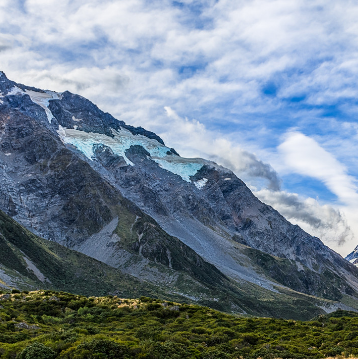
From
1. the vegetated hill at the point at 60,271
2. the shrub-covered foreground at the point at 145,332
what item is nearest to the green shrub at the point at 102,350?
the shrub-covered foreground at the point at 145,332

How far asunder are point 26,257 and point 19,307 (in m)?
118

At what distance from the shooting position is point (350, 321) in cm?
5069

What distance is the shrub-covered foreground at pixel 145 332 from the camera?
36.0m

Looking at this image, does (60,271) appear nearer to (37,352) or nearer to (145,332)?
(145,332)

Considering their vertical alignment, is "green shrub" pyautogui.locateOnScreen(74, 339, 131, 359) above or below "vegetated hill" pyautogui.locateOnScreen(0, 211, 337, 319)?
above

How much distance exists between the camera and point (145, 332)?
4462 cm

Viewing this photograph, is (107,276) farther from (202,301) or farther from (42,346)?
(42,346)

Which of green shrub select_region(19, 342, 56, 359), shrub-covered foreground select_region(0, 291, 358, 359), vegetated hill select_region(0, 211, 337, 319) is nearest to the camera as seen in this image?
green shrub select_region(19, 342, 56, 359)

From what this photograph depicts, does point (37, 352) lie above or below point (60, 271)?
above

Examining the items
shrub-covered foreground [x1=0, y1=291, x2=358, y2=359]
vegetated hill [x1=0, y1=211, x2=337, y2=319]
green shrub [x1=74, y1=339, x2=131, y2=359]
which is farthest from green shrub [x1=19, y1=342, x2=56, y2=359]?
vegetated hill [x1=0, y1=211, x2=337, y2=319]

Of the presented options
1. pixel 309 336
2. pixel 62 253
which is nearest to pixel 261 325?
pixel 309 336

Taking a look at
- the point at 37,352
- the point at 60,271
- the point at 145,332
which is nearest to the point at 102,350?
the point at 37,352

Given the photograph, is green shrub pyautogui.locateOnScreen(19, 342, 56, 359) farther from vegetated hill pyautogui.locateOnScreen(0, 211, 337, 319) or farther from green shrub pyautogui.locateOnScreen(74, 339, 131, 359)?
vegetated hill pyautogui.locateOnScreen(0, 211, 337, 319)

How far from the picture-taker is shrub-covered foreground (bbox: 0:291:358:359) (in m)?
36.0
